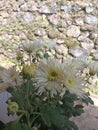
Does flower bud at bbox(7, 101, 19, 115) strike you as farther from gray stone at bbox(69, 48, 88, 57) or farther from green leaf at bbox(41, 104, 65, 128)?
gray stone at bbox(69, 48, 88, 57)

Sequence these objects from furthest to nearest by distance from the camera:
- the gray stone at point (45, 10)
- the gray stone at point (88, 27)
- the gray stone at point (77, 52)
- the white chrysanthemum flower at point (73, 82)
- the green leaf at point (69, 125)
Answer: the gray stone at point (45, 10) < the gray stone at point (88, 27) < the gray stone at point (77, 52) < the green leaf at point (69, 125) < the white chrysanthemum flower at point (73, 82)

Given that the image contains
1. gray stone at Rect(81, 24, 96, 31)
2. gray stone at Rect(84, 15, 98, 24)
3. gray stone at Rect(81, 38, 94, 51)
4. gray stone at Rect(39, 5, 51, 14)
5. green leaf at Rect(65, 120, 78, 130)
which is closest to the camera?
green leaf at Rect(65, 120, 78, 130)

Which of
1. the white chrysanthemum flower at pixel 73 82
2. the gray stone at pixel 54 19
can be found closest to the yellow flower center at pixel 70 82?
the white chrysanthemum flower at pixel 73 82

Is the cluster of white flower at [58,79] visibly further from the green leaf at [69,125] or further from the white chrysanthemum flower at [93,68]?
the green leaf at [69,125]

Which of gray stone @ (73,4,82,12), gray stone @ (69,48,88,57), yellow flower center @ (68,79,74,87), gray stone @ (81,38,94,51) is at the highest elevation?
yellow flower center @ (68,79,74,87)

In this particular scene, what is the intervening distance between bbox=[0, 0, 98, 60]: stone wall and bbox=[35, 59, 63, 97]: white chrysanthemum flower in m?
2.48

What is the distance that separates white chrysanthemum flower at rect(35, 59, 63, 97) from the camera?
4.21 feet

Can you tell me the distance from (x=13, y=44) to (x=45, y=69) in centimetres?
270

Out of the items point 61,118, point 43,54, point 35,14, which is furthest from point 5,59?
point 61,118

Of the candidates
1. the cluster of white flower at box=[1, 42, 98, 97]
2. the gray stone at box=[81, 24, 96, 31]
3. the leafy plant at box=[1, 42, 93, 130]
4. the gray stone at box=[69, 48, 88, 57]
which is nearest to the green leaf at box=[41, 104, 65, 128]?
the leafy plant at box=[1, 42, 93, 130]

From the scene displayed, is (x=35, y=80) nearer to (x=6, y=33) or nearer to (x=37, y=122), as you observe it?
(x=37, y=122)

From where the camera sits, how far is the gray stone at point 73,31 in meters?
4.10

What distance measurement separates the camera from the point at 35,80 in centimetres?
131

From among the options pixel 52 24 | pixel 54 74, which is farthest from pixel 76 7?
pixel 54 74
